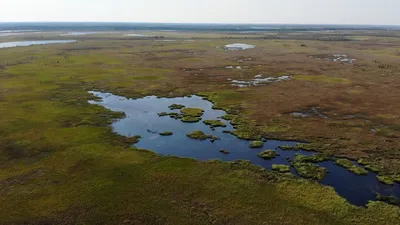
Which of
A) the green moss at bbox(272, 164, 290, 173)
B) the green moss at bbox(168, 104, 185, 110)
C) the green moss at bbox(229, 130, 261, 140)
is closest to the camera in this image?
the green moss at bbox(272, 164, 290, 173)

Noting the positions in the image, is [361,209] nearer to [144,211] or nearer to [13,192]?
[144,211]

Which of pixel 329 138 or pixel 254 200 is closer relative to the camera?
pixel 254 200

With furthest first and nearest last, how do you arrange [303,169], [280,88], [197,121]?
[280,88] < [197,121] < [303,169]

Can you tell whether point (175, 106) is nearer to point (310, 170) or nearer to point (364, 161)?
point (310, 170)

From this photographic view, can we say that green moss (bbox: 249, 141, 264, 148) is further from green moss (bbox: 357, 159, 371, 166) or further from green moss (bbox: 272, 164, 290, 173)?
green moss (bbox: 357, 159, 371, 166)

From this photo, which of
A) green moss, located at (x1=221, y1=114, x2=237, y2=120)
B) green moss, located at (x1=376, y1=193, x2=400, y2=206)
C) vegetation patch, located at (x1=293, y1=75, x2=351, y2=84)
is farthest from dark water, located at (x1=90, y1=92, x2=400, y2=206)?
vegetation patch, located at (x1=293, y1=75, x2=351, y2=84)

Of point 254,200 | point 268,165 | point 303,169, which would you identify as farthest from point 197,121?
point 254,200

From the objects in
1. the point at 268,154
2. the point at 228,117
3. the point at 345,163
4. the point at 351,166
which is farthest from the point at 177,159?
the point at 351,166
